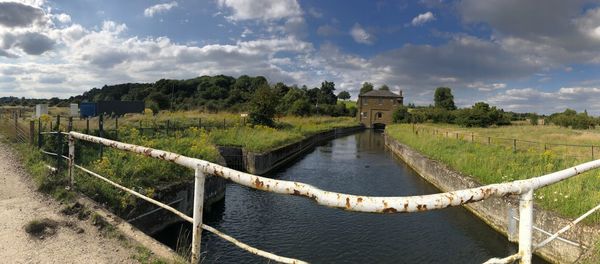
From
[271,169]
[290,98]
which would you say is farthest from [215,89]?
[271,169]

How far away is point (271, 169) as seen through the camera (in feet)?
74.2

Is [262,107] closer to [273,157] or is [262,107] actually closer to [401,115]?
[273,157]

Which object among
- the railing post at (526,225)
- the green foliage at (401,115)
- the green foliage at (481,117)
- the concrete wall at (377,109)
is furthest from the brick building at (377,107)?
the railing post at (526,225)

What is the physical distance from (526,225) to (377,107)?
250ft

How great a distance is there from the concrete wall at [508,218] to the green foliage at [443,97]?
6927 cm

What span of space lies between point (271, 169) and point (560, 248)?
16025 mm

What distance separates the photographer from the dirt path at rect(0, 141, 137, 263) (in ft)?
12.5

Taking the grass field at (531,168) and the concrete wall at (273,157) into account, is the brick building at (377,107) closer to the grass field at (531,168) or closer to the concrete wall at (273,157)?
the concrete wall at (273,157)

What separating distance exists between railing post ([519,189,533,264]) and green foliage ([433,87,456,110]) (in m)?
87.3

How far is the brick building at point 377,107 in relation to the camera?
76.6 metres

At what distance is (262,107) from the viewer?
34.2 m

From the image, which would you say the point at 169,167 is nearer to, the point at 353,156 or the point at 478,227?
the point at 478,227

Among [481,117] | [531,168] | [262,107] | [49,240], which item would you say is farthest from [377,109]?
[49,240]

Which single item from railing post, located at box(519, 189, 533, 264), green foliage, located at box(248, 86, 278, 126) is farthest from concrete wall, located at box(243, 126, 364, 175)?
railing post, located at box(519, 189, 533, 264)
